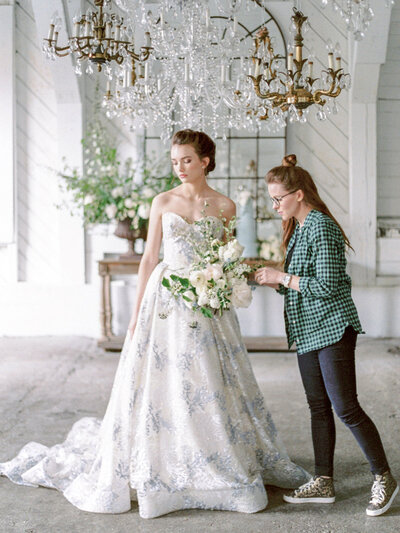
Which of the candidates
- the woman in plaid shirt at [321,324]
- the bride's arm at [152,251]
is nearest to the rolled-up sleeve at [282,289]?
the woman in plaid shirt at [321,324]

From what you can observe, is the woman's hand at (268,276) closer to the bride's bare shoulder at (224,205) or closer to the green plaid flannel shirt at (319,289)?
the green plaid flannel shirt at (319,289)

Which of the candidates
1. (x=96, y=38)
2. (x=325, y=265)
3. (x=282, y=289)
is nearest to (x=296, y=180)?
(x=325, y=265)

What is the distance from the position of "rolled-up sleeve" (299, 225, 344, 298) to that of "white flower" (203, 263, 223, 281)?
0.34 metres

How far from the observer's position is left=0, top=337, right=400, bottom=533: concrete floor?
3.03m

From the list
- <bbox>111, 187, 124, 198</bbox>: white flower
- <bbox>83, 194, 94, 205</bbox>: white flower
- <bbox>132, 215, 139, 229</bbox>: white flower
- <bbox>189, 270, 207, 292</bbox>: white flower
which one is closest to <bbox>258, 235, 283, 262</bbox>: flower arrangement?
<bbox>132, 215, 139, 229</bbox>: white flower

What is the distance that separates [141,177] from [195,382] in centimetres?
434

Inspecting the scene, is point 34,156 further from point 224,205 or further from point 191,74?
point 224,205

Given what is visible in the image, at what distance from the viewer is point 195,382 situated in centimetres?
325


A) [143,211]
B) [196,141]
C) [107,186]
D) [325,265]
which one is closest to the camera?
[325,265]

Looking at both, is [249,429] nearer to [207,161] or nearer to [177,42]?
[207,161]

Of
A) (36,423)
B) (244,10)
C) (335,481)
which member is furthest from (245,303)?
(244,10)

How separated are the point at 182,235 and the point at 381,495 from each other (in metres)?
1.43

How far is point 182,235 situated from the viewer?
3.44 metres

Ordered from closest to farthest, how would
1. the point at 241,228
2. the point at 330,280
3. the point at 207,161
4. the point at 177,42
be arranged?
the point at 330,280 → the point at 207,161 → the point at 177,42 → the point at 241,228
